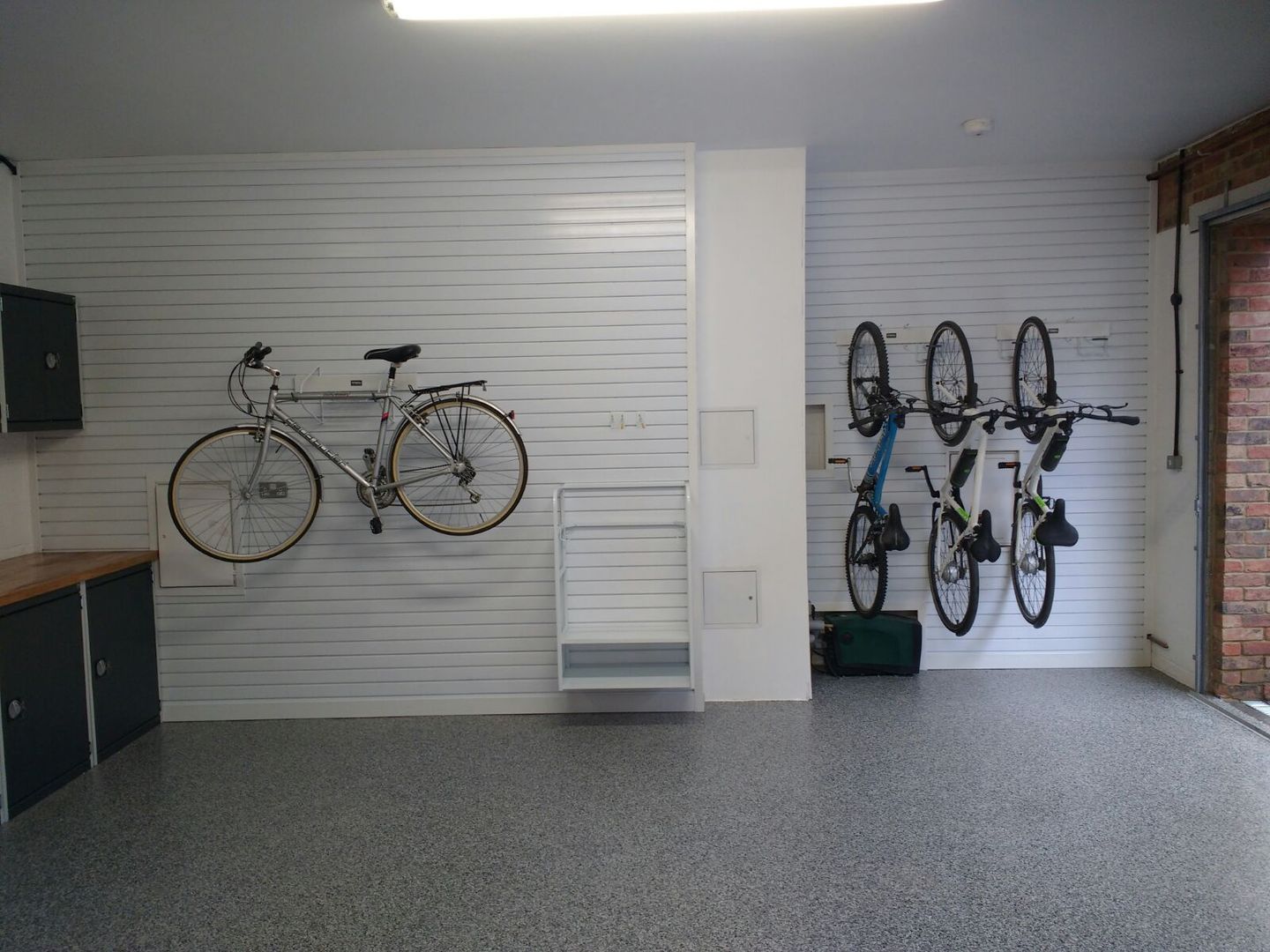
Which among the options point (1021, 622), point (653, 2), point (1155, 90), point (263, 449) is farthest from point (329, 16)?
→ point (1021, 622)

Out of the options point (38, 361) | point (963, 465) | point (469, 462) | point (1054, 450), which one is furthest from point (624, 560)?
point (38, 361)

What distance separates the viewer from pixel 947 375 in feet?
17.5

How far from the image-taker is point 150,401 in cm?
489

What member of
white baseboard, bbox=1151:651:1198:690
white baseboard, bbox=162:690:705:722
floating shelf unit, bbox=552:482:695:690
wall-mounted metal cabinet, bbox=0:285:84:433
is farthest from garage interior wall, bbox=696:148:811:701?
wall-mounted metal cabinet, bbox=0:285:84:433

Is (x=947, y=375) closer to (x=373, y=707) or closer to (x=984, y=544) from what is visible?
(x=984, y=544)

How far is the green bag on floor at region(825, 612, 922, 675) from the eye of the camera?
17.4ft

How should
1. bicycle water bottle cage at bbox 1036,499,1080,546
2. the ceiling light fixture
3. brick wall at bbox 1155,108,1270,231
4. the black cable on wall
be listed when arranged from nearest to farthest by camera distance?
the ceiling light fixture < brick wall at bbox 1155,108,1270,231 < bicycle water bottle cage at bbox 1036,499,1080,546 < the black cable on wall

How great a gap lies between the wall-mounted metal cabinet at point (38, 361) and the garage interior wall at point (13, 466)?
0.35m

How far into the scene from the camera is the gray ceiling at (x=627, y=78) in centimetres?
325

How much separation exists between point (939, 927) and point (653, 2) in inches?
125

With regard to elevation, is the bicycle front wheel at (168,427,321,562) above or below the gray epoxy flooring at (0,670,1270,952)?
above

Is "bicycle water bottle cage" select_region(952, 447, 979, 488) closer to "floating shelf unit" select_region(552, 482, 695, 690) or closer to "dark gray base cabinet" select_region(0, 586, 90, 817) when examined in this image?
"floating shelf unit" select_region(552, 482, 695, 690)

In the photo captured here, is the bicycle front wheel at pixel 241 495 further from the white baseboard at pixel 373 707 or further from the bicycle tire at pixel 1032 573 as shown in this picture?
the bicycle tire at pixel 1032 573

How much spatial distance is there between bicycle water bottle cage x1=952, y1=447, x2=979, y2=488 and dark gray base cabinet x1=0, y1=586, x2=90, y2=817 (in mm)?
4539
